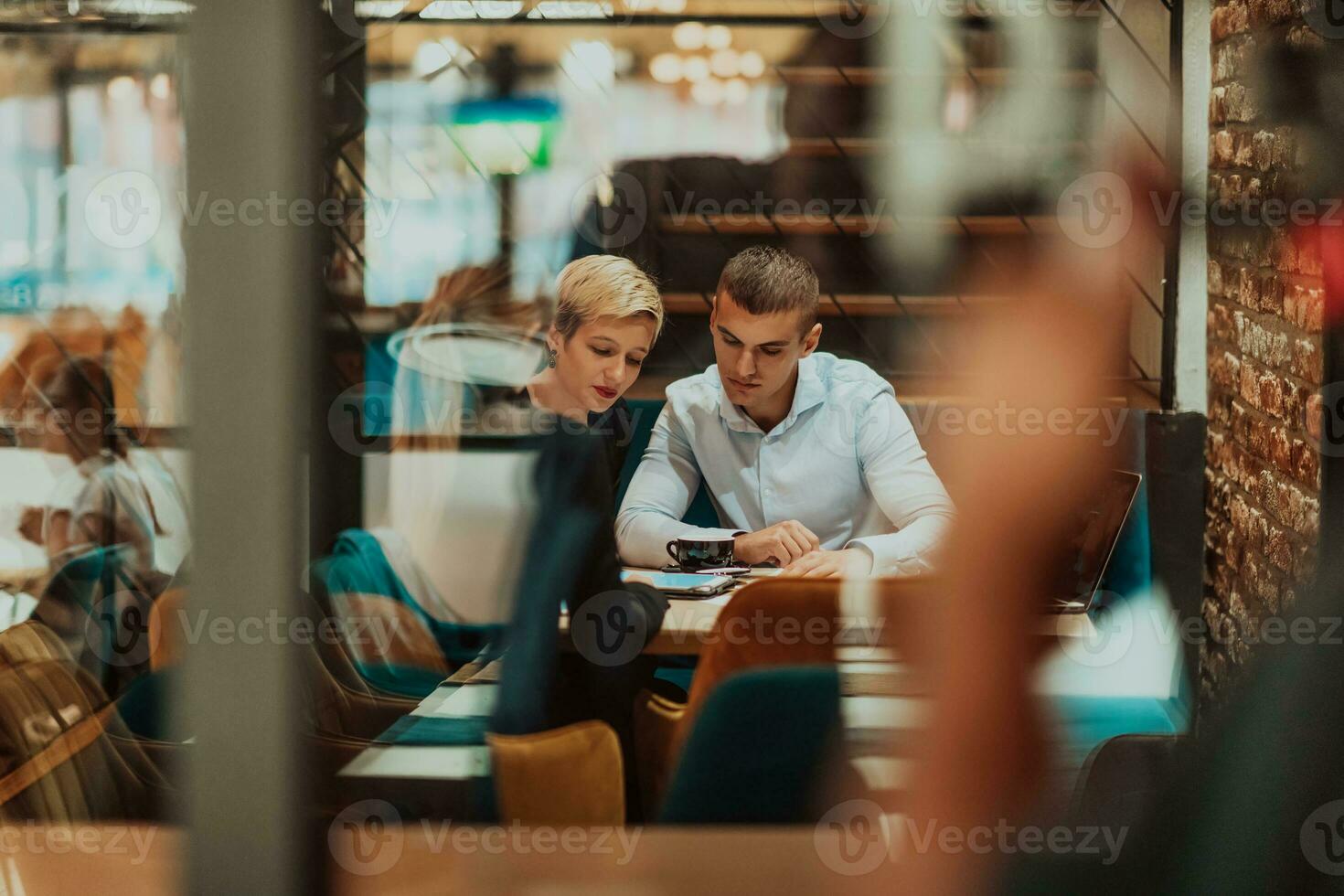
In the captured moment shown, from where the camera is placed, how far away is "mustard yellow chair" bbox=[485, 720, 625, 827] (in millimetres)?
1213

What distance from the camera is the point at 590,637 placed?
1290 millimetres

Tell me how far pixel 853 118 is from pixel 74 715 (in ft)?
4.21

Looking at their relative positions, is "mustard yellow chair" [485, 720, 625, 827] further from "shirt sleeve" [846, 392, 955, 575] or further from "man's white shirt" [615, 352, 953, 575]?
"shirt sleeve" [846, 392, 955, 575]

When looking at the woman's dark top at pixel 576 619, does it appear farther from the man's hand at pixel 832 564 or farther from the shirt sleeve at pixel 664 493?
the man's hand at pixel 832 564

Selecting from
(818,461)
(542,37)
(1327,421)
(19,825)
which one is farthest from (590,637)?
(1327,421)

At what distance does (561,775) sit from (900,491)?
52 centimetres

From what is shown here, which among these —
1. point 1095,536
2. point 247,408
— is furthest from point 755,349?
point 247,408

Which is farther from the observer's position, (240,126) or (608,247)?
(608,247)

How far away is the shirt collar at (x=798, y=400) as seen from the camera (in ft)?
4.71

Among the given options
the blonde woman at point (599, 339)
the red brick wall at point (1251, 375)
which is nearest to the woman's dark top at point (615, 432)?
the blonde woman at point (599, 339)

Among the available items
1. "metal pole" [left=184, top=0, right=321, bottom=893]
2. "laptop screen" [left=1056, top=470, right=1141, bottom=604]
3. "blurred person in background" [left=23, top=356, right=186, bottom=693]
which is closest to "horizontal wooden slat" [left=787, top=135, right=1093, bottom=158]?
"laptop screen" [left=1056, top=470, right=1141, bottom=604]

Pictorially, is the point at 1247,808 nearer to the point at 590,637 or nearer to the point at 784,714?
the point at 784,714

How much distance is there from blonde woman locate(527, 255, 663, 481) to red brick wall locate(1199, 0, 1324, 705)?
0.72m

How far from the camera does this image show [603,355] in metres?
1.42
